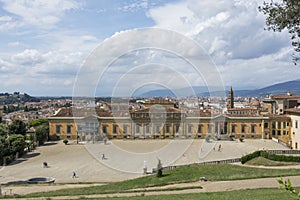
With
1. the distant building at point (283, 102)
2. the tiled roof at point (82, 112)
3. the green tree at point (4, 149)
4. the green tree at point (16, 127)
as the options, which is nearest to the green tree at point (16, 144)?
the green tree at point (4, 149)

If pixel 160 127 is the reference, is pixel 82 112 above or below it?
above

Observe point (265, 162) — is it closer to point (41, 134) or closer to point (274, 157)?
point (274, 157)

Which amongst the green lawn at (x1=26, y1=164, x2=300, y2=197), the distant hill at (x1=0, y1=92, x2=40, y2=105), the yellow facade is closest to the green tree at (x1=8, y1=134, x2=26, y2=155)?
the yellow facade

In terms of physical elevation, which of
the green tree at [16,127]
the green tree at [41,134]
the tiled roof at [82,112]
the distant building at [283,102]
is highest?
the distant building at [283,102]

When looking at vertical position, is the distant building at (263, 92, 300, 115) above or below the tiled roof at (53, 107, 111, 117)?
above

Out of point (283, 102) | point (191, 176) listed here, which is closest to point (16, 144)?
point (191, 176)

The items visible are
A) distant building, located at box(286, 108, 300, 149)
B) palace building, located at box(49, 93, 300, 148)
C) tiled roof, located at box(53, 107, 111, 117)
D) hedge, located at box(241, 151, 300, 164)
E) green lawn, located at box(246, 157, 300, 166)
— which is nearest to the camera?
green lawn, located at box(246, 157, 300, 166)

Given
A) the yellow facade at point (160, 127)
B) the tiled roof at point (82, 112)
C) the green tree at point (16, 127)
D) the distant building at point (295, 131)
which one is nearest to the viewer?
the distant building at point (295, 131)

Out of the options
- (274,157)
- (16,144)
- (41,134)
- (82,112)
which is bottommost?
(41,134)

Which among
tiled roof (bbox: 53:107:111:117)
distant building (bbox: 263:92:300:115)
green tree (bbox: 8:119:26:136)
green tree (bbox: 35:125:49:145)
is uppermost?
distant building (bbox: 263:92:300:115)

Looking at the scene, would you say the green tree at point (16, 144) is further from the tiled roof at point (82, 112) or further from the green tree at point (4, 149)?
the tiled roof at point (82, 112)

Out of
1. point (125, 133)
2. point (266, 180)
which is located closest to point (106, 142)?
point (125, 133)

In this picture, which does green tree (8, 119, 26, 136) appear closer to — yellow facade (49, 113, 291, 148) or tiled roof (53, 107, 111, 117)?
yellow facade (49, 113, 291, 148)

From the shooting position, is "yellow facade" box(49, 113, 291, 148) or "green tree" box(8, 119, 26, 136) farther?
"yellow facade" box(49, 113, 291, 148)
